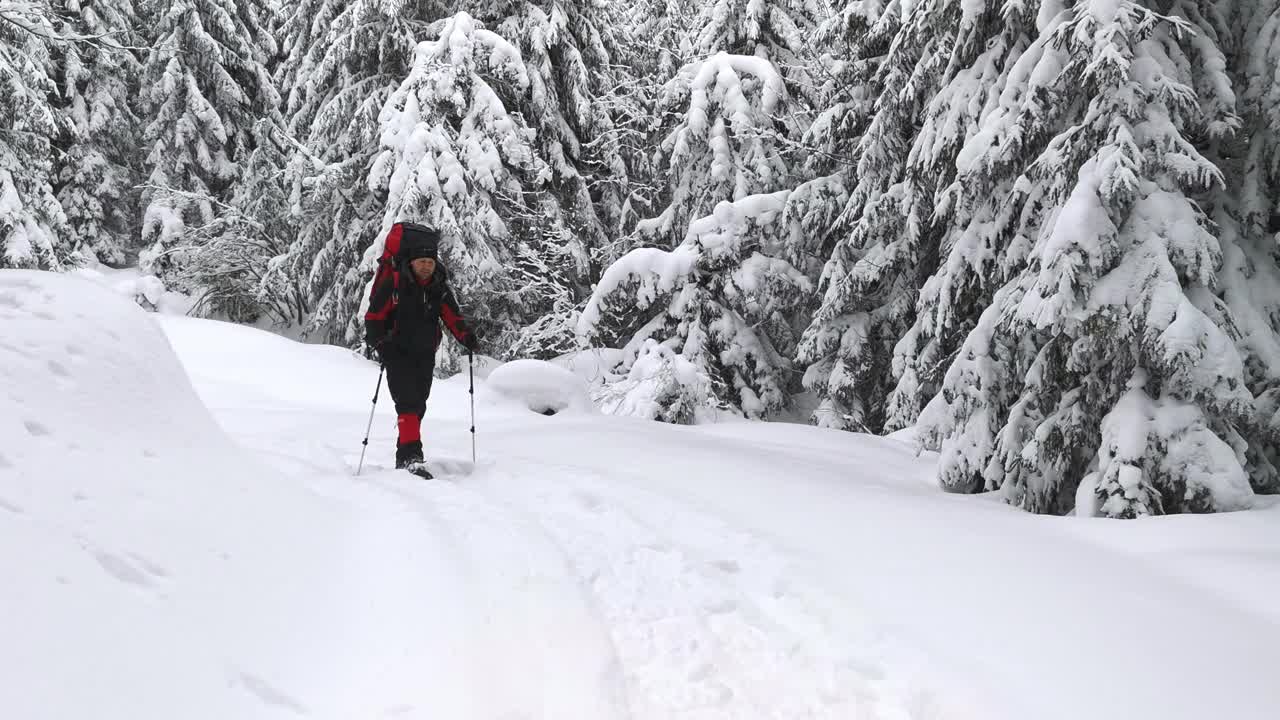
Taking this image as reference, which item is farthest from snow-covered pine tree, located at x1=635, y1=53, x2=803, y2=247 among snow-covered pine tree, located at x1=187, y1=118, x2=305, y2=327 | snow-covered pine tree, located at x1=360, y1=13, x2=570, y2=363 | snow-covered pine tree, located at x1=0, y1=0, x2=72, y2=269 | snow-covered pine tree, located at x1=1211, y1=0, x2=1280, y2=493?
snow-covered pine tree, located at x1=0, y1=0, x2=72, y2=269

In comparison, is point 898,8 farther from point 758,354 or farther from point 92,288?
point 92,288

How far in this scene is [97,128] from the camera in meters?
24.9

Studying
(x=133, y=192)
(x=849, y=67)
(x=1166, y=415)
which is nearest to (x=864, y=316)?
(x=849, y=67)

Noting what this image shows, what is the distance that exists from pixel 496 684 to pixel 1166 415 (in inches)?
176

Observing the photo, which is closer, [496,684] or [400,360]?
[496,684]

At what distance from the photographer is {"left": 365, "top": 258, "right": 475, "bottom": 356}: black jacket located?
22.7ft

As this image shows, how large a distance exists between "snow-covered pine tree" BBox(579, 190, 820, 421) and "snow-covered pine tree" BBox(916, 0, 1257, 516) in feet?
16.7

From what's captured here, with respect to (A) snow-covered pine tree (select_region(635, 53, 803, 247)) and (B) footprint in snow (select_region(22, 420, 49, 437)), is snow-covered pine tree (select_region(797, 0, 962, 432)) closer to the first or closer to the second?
(A) snow-covered pine tree (select_region(635, 53, 803, 247))

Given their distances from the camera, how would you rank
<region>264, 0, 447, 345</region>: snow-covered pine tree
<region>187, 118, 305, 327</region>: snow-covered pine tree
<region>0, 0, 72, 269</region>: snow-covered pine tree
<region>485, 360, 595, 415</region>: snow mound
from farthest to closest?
<region>187, 118, 305, 327</region>: snow-covered pine tree, <region>264, 0, 447, 345</region>: snow-covered pine tree, <region>0, 0, 72, 269</region>: snow-covered pine tree, <region>485, 360, 595, 415</region>: snow mound

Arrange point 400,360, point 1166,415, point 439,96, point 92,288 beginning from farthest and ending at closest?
point 439,96
point 400,360
point 1166,415
point 92,288

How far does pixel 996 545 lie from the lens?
4.49 meters

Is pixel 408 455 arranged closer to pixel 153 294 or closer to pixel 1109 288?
pixel 1109 288

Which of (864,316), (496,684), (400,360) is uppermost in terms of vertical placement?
(864,316)

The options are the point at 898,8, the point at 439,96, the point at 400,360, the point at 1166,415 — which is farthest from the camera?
the point at 439,96
